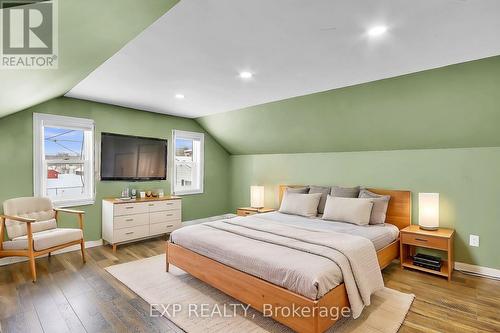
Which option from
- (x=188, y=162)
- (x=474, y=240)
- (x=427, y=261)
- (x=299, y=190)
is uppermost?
(x=188, y=162)

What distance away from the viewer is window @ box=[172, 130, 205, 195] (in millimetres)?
5504

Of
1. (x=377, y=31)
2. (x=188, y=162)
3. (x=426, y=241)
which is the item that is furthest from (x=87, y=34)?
(x=188, y=162)

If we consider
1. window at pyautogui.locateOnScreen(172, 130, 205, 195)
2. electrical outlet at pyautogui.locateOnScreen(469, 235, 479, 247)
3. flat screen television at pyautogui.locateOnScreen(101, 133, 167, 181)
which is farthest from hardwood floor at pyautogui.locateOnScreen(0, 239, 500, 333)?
window at pyautogui.locateOnScreen(172, 130, 205, 195)

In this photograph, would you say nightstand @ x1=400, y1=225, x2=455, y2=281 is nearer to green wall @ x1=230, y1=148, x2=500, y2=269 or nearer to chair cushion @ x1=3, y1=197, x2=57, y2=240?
green wall @ x1=230, y1=148, x2=500, y2=269

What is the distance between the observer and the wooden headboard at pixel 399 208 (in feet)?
12.3

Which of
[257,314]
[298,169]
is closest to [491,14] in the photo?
[257,314]

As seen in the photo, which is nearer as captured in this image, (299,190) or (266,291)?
(266,291)

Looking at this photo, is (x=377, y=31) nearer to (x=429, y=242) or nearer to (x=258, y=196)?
(x=429, y=242)

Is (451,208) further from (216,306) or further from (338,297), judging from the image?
(216,306)

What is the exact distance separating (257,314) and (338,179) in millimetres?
2831

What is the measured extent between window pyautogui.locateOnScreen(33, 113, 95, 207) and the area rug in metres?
1.69

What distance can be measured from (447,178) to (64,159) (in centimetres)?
554

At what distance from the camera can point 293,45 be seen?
7.42ft

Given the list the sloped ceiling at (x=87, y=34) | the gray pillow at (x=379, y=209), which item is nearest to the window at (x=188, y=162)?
the sloped ceiling at (x=87, y=34)
